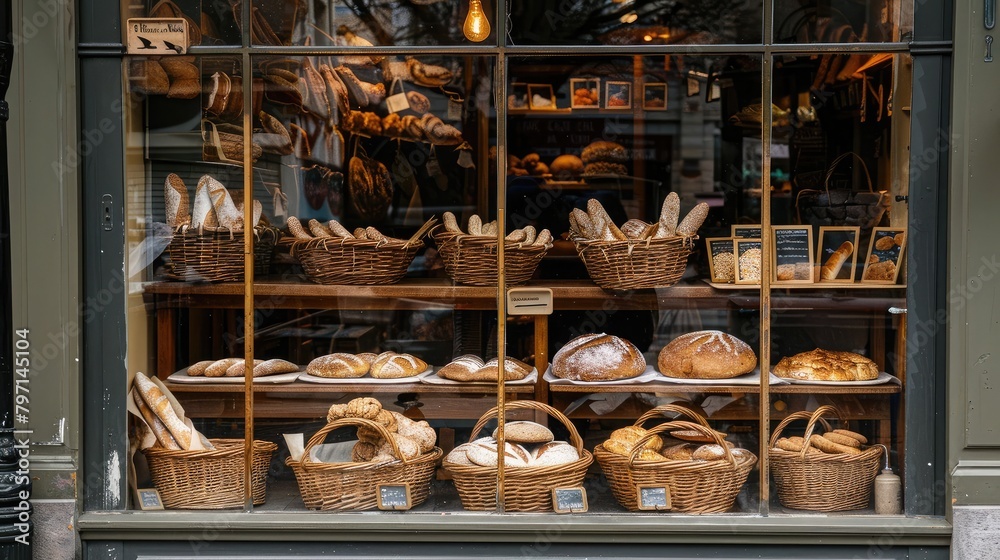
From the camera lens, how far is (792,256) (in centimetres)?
418

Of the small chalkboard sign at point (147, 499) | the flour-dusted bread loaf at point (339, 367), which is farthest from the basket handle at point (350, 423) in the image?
the small chalkboard sign at point (147, 499)

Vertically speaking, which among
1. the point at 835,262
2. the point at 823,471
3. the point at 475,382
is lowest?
the point at 823,471

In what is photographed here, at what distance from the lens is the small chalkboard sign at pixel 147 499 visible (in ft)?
12.5

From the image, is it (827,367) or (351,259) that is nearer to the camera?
(827,367)

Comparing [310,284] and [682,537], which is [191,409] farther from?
[682,537]

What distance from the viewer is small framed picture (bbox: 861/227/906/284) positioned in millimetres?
3904

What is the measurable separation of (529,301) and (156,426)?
1.67 metres

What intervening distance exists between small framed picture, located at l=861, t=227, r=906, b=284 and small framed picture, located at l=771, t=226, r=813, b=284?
245 millimetres

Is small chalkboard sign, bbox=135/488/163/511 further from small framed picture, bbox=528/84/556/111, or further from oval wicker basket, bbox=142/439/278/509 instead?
small framed picture, bbox=528/84/556/111

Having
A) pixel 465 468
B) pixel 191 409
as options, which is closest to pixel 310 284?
pixel 191 409

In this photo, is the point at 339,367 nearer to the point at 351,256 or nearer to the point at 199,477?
the point at 351,256

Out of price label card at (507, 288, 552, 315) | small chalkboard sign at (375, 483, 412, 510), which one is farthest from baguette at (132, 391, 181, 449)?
price label card at (507, 288, 552, 315)

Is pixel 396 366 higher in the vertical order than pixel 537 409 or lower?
higher

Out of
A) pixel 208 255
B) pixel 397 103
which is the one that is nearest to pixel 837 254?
pixel 397 103
